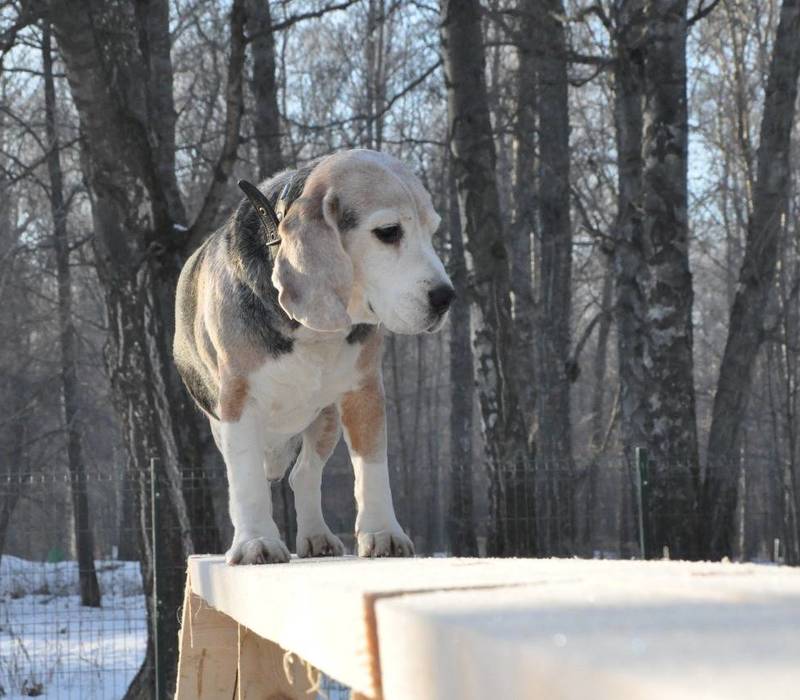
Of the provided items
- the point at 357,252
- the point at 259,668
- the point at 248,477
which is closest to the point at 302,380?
the point at 248,477

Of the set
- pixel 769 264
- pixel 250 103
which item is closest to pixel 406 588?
pixel 769 264

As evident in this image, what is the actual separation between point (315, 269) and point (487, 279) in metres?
7.03

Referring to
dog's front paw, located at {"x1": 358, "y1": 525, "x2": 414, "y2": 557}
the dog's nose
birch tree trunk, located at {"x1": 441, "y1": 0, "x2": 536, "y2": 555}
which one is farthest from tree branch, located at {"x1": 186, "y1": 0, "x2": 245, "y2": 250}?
the dog's nose

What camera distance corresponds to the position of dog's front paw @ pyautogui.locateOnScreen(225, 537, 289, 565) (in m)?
2.89

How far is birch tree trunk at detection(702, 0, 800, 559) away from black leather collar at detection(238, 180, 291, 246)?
30.6 ft

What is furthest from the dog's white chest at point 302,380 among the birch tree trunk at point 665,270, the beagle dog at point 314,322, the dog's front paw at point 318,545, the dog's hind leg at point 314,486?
the birch tree trunk at point 665,270

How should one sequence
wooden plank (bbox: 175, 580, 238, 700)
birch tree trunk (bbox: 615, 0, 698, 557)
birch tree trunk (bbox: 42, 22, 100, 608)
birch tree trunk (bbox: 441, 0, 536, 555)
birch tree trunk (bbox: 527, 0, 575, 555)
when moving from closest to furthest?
wooden plank (bbox: 175, 580, 238, 700) < birch tree trunk (bbox: 441, 0, 536, 555) < birch tree trunk (bbox: 615, 0, 698, 557) < birch tree trunk (bbox: 42, 22, 100, 608) < birch tree trunk (bbox: 527, 0, 575, 555)

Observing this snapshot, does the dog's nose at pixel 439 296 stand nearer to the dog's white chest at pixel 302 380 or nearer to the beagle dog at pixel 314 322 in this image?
the beagle dog at pixel 314 322

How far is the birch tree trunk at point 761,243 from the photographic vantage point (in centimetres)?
1175

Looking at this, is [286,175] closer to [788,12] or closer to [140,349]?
[140,349]

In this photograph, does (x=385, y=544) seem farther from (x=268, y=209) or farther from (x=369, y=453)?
Result: (x=268, y=209)

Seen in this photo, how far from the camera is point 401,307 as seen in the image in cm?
268

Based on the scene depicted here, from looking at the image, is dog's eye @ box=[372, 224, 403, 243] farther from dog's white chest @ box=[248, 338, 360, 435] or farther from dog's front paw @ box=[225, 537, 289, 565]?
dog's front paw @ box=[225, 537, 289, 565]

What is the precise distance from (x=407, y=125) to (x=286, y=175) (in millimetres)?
21715
